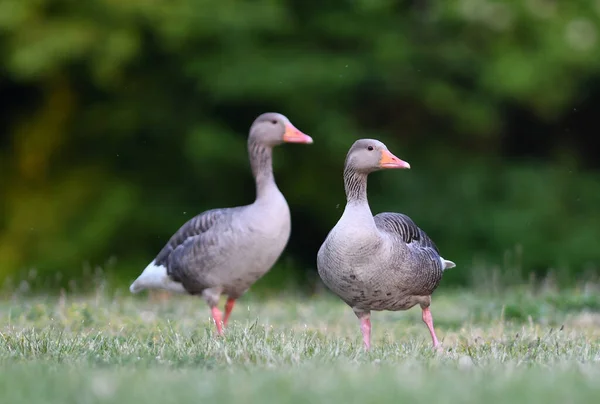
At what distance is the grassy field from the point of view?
4387mm

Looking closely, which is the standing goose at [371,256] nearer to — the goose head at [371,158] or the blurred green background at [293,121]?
the goose head at [371,158]

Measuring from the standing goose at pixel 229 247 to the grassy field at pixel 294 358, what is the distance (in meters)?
0.43

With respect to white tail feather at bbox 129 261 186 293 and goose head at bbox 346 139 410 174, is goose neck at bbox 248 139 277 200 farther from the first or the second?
goose head at bbox 346 139 410 174

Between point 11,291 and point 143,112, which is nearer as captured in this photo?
point 11,291

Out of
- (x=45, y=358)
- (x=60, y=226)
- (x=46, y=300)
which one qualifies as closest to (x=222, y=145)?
(x=60, y=226)

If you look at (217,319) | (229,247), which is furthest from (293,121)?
(217,319)

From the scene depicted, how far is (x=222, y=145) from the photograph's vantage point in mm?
15922

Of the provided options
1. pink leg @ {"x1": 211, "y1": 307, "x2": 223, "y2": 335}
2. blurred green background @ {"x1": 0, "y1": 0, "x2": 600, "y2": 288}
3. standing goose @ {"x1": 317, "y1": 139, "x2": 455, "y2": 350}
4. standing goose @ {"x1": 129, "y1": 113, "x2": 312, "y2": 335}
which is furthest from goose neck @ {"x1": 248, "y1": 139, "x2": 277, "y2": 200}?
blurred green background @ {"x1": 0, "y1": 0, "x2": 600, "y2": 288}

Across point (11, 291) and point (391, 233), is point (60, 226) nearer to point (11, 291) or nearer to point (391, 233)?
point (11, 291)

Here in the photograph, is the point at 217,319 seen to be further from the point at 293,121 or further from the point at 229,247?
the point at 293,121

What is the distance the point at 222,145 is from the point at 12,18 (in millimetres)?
3746

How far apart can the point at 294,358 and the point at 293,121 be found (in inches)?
431

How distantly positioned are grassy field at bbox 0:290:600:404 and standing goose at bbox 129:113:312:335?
43 centimetres

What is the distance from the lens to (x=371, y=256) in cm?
680
